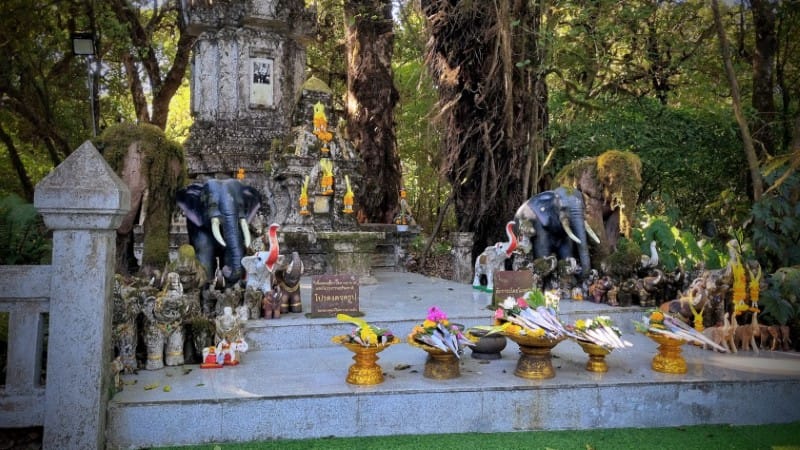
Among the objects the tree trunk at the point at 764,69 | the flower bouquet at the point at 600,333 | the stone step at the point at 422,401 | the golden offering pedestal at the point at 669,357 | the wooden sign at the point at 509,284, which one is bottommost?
the stone step at the point at 422,401

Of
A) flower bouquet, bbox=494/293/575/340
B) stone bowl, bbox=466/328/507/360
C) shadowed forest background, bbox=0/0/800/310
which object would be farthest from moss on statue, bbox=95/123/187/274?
flower bouquet, bbox=494/293/575/340

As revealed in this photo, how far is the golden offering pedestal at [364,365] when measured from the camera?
4348mm

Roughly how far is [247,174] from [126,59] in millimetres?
6827

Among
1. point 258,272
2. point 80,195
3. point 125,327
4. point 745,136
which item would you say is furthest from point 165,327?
point 745,136

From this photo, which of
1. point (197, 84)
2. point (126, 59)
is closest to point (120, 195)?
point (197, 84)

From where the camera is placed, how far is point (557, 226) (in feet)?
27.0

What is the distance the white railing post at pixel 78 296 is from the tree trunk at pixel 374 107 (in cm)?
1236

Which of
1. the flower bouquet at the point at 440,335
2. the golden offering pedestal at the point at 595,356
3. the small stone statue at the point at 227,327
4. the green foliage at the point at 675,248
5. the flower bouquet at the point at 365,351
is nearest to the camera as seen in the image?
the flower bouquet at the point at 365,351

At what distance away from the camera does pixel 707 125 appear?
34.7 feet

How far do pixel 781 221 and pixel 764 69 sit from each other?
18.5 feet

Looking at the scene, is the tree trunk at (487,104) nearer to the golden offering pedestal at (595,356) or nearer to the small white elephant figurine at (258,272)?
the small white elephant figurine at (258,272)

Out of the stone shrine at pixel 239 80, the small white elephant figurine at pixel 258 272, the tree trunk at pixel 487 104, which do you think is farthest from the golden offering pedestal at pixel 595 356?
the stone shrine at pixel 239 80

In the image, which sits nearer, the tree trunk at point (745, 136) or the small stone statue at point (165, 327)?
the small stone statue at point (165, 327)

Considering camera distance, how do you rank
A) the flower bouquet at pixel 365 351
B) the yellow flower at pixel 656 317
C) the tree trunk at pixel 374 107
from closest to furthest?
the flower bouquet at pixel 365 351, the yellow flower at pixel 656 317, the tree trunk at pixel 374 107
